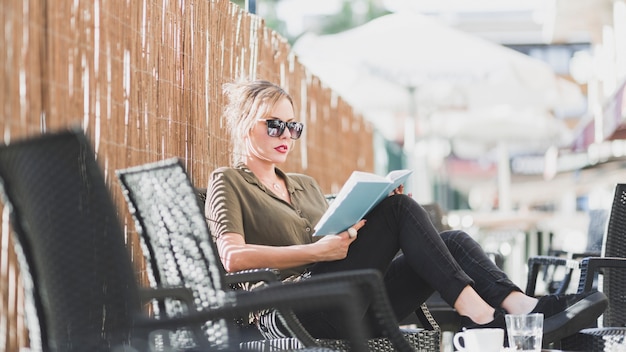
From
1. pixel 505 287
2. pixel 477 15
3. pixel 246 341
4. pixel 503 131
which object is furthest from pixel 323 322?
pixel 477 15

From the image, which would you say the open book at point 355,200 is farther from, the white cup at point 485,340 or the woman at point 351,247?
the white cup at point 485,340

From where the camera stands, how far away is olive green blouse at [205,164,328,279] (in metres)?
3.66

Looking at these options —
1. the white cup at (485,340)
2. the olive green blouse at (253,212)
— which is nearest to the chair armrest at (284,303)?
the white cup at (485,340)

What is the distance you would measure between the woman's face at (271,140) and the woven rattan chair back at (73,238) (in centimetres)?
214

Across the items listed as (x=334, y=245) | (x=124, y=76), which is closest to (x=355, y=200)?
→ (x=334, y=245)

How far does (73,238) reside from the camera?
6.49 ft

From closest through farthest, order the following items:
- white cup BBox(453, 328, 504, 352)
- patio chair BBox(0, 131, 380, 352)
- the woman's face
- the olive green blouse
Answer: patio chair BBox(0, 131, 380, 352) < white cup BBox(453, 328, 504, 352) < the olive green blouse < the woman's face

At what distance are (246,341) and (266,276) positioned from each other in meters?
0.26

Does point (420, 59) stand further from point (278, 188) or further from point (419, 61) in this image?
point (278, 188)

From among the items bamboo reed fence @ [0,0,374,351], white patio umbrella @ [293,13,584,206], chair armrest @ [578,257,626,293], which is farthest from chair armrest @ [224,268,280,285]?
white patio umbrella @ [293,13,584,206]

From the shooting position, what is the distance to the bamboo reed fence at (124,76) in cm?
276

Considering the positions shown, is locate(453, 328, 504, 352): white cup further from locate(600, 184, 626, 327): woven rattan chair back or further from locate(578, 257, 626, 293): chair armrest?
locate(600, 184, 626, 327): woven rattan chair back

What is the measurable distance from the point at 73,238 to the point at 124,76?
1.73 metres

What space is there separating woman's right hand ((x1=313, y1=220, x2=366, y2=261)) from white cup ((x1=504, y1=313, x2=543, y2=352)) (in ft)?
2.57
